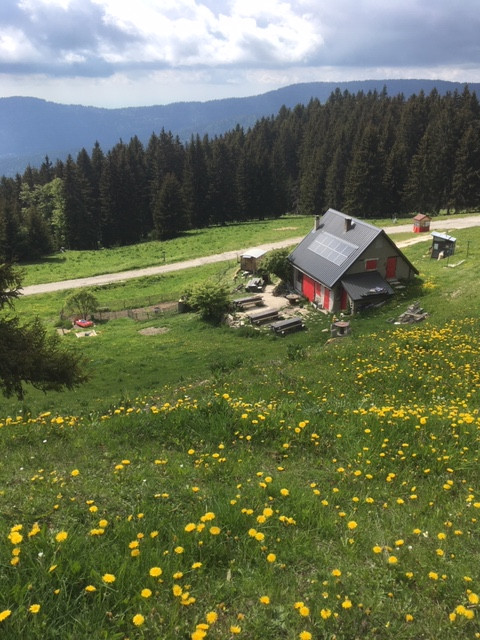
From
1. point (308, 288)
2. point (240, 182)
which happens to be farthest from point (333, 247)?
point (240, 182)

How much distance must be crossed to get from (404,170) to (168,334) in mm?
63023

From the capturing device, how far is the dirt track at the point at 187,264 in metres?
56.2

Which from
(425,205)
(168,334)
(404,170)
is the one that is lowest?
(168,334)

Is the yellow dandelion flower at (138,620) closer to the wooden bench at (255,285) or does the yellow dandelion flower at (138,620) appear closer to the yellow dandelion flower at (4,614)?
the yellow dandelion flower at (4,614)

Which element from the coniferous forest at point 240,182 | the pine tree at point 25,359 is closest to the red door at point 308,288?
the pine tree at point 25,359

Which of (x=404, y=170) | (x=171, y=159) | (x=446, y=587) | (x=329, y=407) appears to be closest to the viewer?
(x=446, y=587)

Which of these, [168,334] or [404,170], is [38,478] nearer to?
[168,334]

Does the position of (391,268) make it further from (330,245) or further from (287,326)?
(287,326)

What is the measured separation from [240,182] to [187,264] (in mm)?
40846

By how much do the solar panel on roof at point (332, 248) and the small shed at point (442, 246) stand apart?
39.7 feet

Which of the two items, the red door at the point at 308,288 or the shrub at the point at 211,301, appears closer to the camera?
the shrub at the point at 211,301

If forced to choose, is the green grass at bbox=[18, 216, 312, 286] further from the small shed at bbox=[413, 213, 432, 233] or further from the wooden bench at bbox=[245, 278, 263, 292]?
the wooden bench at bbox=[245, 278, 263, 292]

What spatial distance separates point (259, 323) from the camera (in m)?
36.6

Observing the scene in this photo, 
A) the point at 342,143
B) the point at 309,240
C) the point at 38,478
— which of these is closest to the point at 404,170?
the point at 342,143
